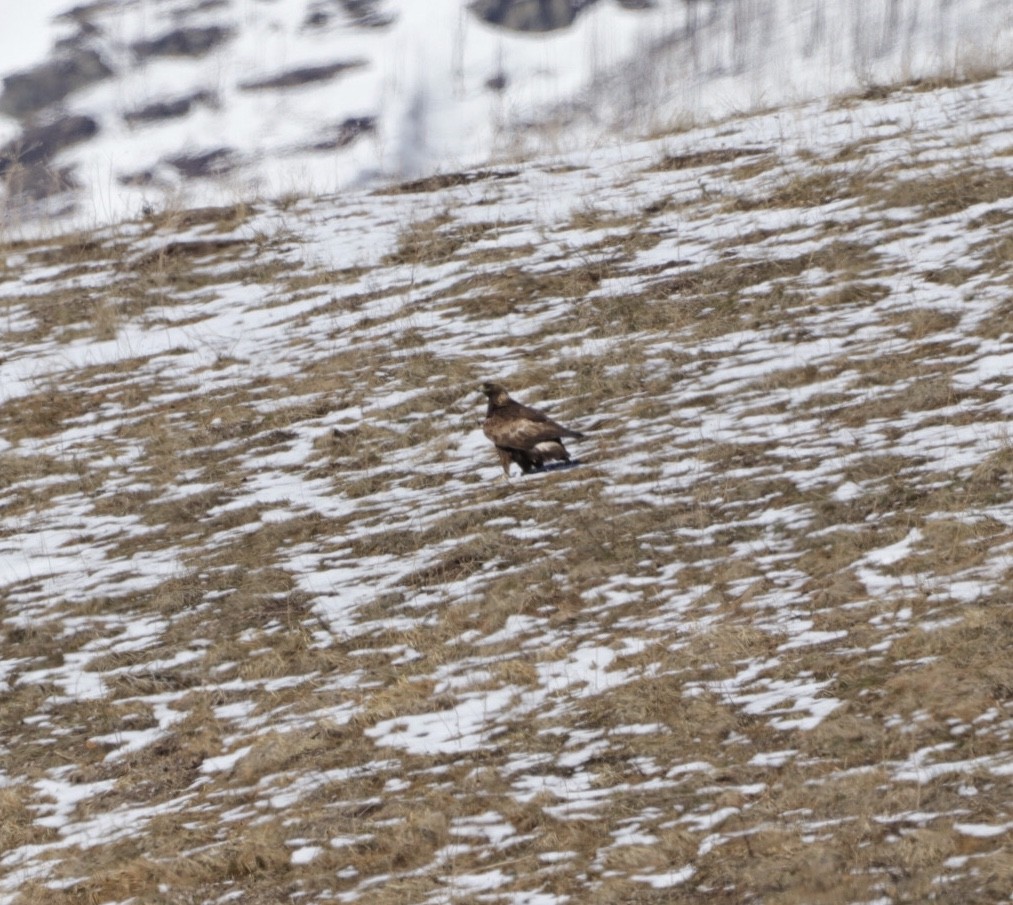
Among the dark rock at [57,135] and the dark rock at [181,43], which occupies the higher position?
the dark rock at [181,43]

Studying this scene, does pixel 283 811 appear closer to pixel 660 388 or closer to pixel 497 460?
pixel 497 460

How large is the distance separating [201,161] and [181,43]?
10847 mm

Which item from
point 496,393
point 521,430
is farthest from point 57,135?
point 521,430

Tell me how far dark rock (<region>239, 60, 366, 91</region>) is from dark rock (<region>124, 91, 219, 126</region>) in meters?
1.63

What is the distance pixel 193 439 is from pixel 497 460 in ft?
8.67

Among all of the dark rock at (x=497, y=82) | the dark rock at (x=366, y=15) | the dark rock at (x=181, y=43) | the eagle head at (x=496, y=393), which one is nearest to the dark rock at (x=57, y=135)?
the dark rock at (x=181, y=43)

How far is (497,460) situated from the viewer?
9148 mm

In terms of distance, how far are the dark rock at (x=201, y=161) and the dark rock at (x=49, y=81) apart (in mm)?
→ 7076

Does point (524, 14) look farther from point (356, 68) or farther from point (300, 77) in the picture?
point (300, 77)

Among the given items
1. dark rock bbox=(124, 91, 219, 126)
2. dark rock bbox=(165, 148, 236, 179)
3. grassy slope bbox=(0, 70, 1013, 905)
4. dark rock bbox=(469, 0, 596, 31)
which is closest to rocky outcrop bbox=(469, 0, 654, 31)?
dark rock bbox=(469, 0, 596, 31)

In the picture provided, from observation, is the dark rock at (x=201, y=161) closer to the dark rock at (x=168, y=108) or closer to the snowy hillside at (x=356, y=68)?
the snowy hillside at (x=356, y=68)

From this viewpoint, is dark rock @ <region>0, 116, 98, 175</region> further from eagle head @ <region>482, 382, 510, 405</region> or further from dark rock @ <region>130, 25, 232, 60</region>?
eagle head @ <region>482, 382, 510, 405</region>

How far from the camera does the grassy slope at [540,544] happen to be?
488 cm

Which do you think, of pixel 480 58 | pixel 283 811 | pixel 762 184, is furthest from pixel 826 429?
pixel 480 58
